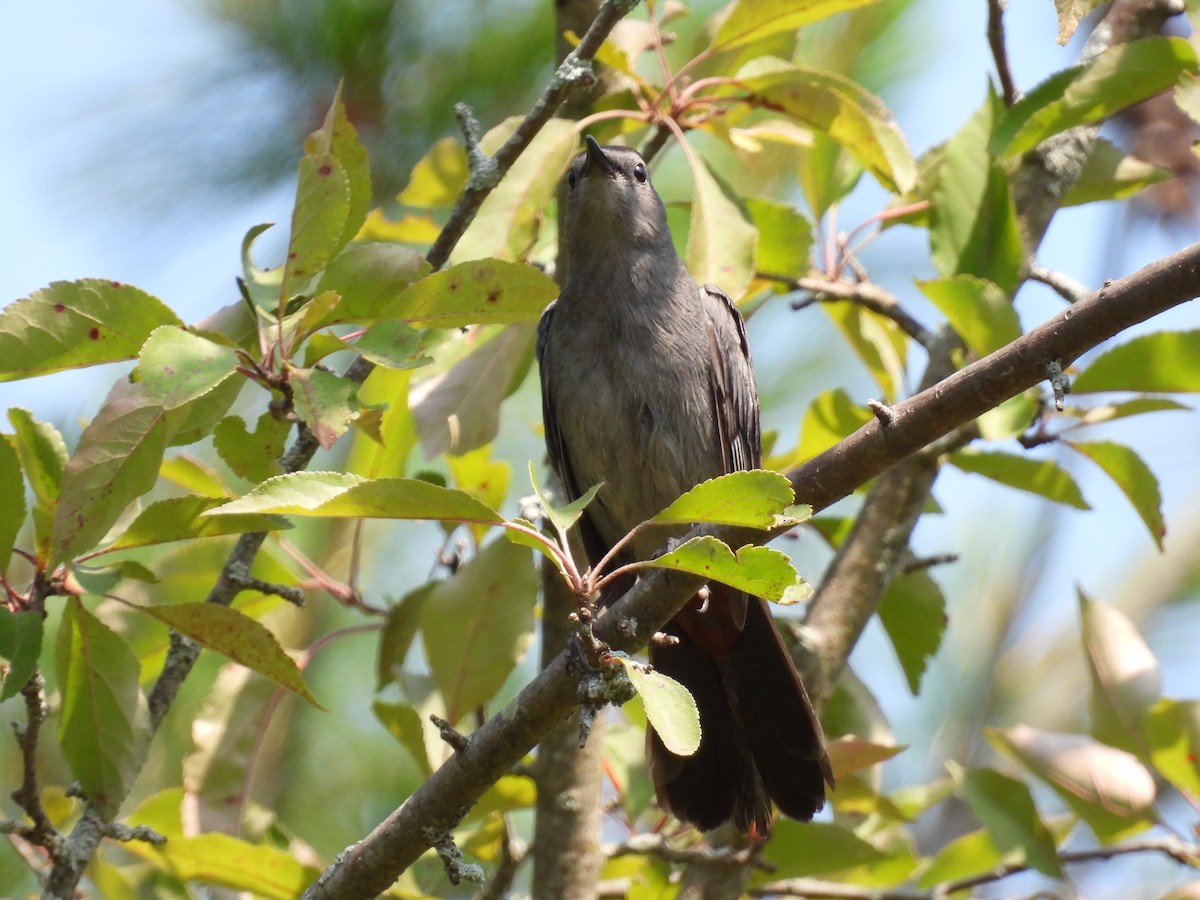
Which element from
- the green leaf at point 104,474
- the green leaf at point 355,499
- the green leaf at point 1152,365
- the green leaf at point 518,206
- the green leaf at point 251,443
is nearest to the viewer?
the green leaf at point 355,499

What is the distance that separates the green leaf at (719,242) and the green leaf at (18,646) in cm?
187

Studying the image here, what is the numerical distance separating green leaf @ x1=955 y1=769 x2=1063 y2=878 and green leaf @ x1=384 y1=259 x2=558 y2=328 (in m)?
2.00

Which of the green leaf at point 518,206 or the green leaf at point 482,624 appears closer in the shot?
the green leaf at point 518,206

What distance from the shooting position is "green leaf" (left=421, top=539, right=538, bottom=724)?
3514 millimetres

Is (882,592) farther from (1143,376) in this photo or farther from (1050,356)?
(1050,356)

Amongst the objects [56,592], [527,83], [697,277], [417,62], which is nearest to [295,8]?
[417,62]

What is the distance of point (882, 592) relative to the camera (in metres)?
3.97

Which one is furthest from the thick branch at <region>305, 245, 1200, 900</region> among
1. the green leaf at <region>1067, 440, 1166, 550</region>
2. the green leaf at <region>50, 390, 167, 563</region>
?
the green leaf at <region>1067, 440, 1166, 550</region>

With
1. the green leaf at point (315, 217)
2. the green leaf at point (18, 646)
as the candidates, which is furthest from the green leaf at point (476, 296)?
the green leaf at point (18, 646)

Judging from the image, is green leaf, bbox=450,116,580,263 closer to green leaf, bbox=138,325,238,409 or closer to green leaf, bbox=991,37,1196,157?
green leaf, bbox=138,325,238,409

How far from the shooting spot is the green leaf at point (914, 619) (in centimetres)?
414

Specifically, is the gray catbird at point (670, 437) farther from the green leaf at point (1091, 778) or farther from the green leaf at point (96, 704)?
the green leaf at point (96, 704)

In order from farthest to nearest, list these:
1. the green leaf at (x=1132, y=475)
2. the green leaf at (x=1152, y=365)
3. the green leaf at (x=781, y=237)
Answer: the green leaf at (x=781, y=237), the green leaf at (x=1132, y=475), the green leaf at (x=1152, y=365)

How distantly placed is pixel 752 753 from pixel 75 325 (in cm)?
221
